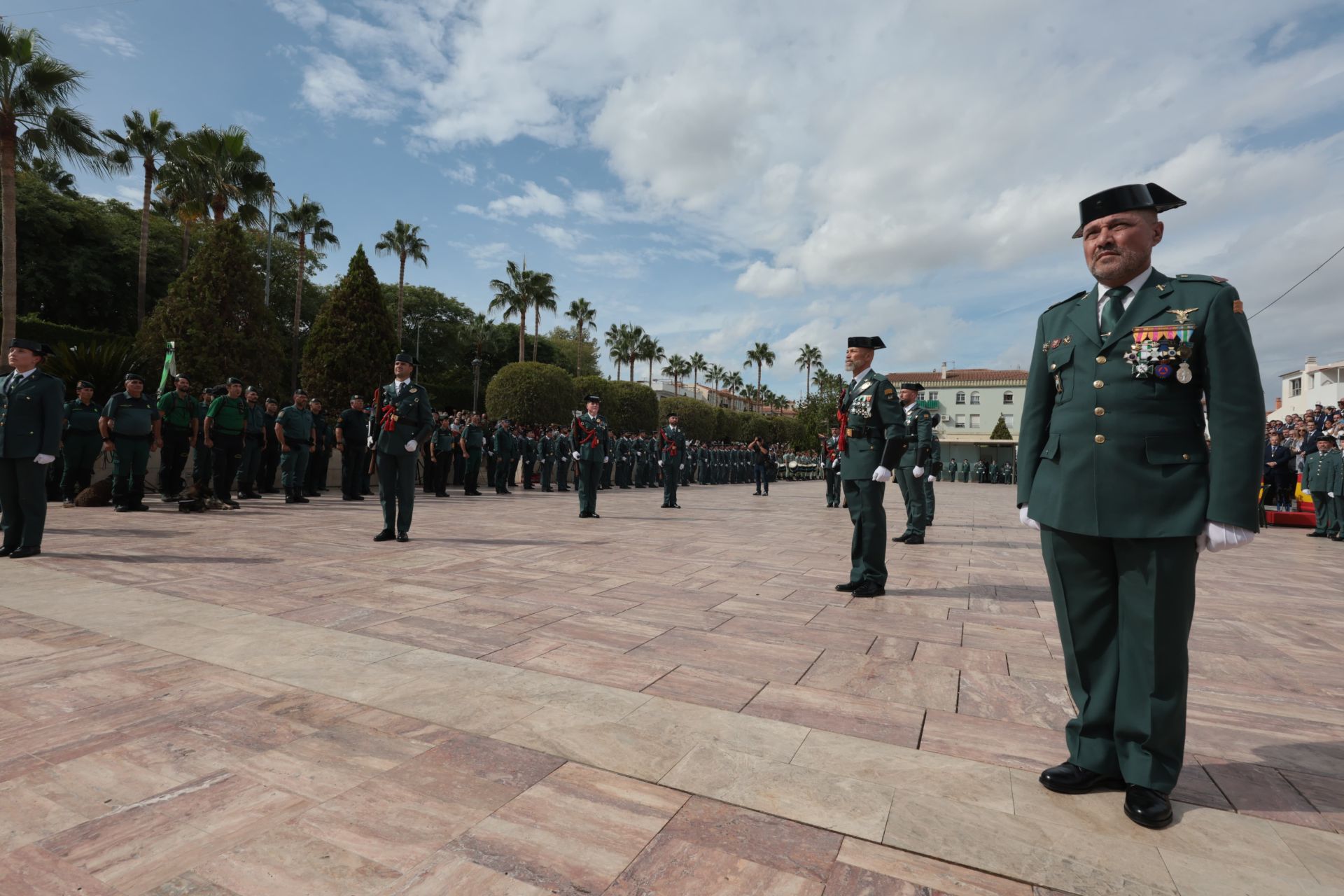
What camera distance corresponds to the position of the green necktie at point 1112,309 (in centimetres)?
240

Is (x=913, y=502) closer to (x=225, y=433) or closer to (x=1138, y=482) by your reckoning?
(x=1138, y=482)

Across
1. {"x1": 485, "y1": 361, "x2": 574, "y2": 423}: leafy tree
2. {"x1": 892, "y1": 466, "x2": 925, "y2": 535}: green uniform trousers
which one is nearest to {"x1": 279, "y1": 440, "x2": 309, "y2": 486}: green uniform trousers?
{"x1": 892, "y1": 466, "x2": 925, "y2": 535}: green uniform trousers

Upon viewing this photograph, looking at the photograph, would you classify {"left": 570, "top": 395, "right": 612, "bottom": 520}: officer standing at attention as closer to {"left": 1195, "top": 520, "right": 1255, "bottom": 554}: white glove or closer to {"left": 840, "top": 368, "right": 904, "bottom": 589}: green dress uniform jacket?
{"left": 840, "top": 368, "right": 904, "bottom": 589}: green dress uniform jacket

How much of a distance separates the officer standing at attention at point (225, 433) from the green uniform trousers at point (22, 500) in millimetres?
4362

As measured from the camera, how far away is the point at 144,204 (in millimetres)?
29969

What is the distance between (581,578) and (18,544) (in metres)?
5.01

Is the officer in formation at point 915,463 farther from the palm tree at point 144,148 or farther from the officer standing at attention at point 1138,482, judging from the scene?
the palm tree at point 144,148

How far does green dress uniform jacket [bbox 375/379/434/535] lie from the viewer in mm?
7660

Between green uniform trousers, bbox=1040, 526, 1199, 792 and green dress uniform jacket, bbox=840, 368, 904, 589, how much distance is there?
291cm

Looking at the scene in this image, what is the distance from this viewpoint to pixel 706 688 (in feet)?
10.3

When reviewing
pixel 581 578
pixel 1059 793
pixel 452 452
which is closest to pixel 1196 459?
pixel 1059 793

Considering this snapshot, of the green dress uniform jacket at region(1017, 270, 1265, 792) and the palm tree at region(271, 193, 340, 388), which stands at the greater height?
the palm tree at region(271, 193, 340, 388)

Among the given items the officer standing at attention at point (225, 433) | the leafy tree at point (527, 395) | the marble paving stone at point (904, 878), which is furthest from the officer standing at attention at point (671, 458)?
the leafy tree at point (527, 395)

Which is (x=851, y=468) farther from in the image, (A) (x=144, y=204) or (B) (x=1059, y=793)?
(A) (x=144, y=204)
